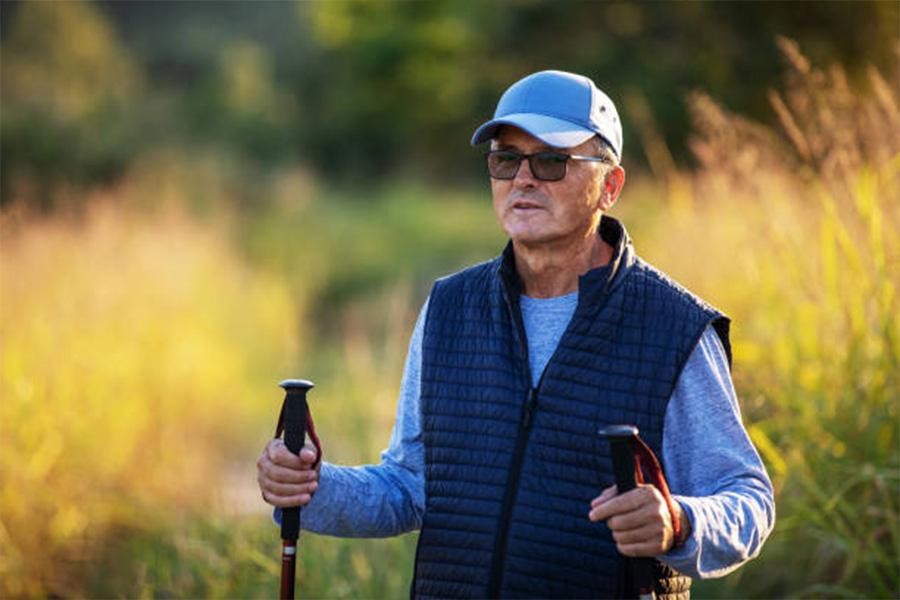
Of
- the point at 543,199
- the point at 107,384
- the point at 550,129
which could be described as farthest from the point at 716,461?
the point at 107,384

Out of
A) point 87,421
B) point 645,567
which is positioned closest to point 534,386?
point 645,567

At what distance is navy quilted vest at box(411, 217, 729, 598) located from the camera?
114 inches

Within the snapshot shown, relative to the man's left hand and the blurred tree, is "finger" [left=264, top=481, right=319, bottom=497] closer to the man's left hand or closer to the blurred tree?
the man's left hand

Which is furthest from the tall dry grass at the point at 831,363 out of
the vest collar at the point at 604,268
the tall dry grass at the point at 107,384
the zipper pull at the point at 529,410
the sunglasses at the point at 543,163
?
the tall dry grass at the point at 107,384

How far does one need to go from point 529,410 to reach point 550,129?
574 mm

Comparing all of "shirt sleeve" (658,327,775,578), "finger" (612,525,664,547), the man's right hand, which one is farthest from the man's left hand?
the man's right hand

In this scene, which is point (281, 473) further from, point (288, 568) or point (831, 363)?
point (831, 363)

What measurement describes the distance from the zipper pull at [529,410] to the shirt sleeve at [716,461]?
0.27 m

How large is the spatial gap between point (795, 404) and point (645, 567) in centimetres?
273

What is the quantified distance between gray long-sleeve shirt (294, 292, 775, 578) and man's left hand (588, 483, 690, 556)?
0.32 ft

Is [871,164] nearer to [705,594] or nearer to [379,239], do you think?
[705,594]

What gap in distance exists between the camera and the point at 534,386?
2.98 meters

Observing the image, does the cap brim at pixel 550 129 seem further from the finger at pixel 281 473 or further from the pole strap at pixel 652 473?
the finger at pixel 281 473

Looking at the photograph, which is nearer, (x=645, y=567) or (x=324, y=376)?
(x=645, y=567)
